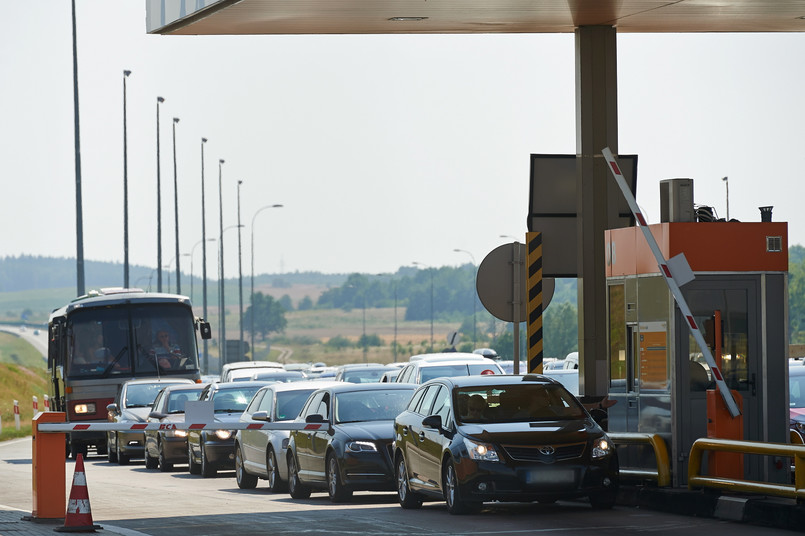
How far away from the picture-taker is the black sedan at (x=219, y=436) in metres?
Result: 26.3

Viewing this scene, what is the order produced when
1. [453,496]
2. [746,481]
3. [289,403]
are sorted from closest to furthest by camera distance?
[746,481] < [453,496] < [289,403]

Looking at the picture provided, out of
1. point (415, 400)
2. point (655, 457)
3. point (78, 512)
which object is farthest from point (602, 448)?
point (78, 512)

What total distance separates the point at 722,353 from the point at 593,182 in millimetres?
3745

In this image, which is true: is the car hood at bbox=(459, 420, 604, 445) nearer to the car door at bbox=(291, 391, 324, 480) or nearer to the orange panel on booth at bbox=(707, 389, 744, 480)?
the orange panel on booth at bbox=(707, 389, 744, 480)

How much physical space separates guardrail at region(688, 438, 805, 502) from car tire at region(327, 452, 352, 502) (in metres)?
4.95

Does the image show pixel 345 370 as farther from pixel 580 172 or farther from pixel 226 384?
pixel 580 172

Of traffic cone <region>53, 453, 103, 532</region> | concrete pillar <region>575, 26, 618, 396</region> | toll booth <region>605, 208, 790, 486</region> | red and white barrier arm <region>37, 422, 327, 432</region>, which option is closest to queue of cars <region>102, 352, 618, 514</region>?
red and white barrier arm <region>37, 422, 327, 432</region>

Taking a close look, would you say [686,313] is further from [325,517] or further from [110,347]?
[110,347]

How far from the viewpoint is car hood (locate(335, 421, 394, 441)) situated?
19.8 m

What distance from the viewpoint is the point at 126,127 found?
216 ft

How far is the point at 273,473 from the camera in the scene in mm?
22234

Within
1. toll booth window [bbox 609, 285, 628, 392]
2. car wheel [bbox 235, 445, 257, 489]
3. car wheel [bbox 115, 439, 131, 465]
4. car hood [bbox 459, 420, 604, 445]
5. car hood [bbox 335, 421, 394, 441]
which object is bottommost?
car wheel [bbox 115, 439, 131, 465]

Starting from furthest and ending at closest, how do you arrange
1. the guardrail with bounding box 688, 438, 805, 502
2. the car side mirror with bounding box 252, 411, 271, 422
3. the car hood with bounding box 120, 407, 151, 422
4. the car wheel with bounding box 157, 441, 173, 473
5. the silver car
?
1. the car hood with bounding box 120, 407, 151, 422
2. the car wheel with bounding box 157, 441, 173, 473
3. the silver car
4. the car side mirror with bounding box 252, 411, 271, 422
5. the guardrail with bounding box 688, 438, 805, 502

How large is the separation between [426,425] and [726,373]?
3245mm
